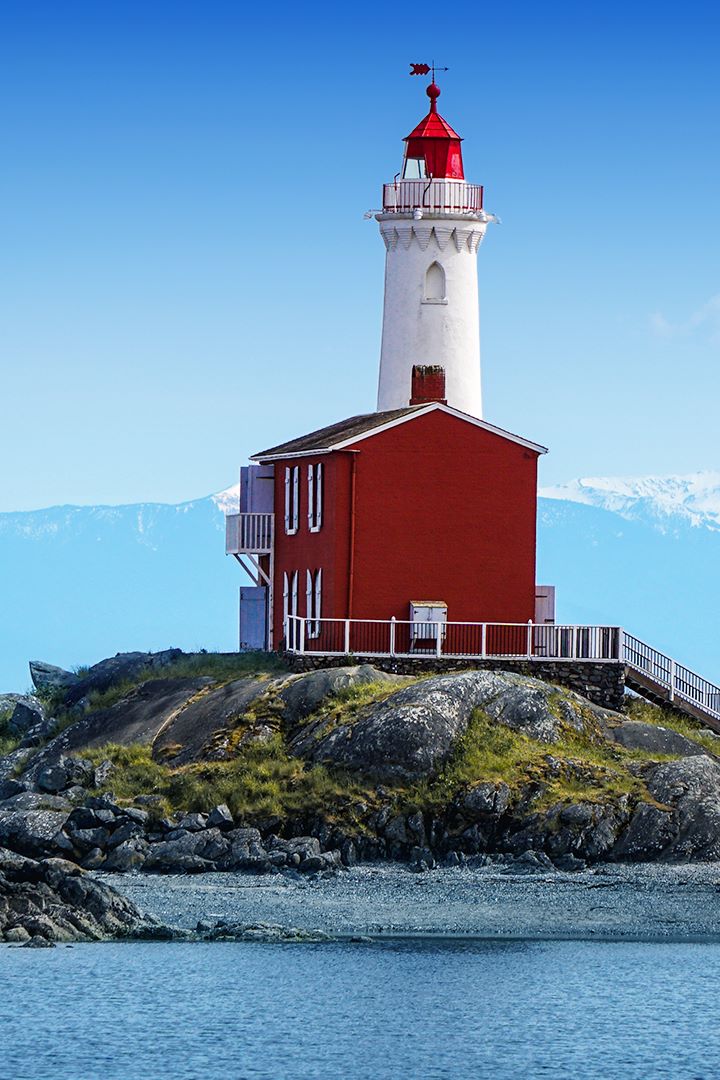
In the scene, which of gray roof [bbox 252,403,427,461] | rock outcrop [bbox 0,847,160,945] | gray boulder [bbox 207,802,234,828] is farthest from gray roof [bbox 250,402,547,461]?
rock outcrop [bbox 0,847,160,945]

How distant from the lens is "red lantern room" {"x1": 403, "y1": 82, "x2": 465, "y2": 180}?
2340 inches

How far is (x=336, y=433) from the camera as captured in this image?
56.0 m

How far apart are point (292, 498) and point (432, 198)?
349 inches

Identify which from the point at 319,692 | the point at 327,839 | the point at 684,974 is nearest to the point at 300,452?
the point at 319,692

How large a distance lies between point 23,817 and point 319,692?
24.0 feet

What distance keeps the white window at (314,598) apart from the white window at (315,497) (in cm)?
112

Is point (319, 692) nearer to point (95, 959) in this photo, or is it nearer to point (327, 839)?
point (327, 839)

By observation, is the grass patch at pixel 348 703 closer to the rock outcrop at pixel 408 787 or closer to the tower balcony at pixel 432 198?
the rock outcrop at pixel 408 787

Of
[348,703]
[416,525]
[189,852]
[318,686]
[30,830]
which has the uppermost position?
[416,525]

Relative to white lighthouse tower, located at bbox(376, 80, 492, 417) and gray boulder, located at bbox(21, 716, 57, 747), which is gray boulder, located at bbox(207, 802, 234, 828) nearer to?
gray boulder, located at bbox(21, 716, 57, 747)

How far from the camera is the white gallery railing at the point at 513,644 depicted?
52031mm

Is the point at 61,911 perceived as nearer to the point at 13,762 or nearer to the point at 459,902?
the point at 459,902

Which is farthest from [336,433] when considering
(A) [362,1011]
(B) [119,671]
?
(A) [362,1011]

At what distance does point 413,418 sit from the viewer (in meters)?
53.8
